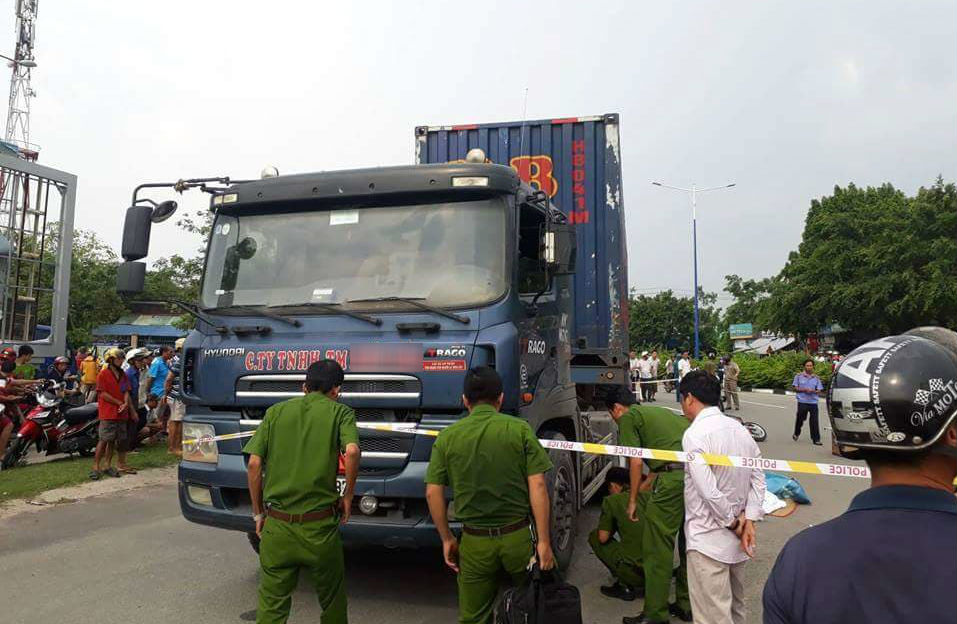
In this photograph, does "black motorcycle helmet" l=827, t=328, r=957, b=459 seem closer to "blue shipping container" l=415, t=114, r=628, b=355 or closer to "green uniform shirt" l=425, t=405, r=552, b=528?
"green uniform shirt" l=425, t=405, r=552, b=528

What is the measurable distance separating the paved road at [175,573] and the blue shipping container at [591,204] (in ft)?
6.43

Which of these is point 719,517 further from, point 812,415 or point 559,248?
point 812,415

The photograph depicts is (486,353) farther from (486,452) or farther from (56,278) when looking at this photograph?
(56,278)

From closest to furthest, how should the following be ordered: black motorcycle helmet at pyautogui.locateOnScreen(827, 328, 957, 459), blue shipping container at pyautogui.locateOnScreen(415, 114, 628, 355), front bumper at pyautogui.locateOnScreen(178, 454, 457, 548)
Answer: black motorcycle helmet at pyautogui.locateOnScreen(827, 328, 957, 459) < front bumper at pyautogui.locateOnScreen(178, 454, 457, 548) < blue shipping container at pyautogui.locateOnScreen(415, 114, 628, 355)

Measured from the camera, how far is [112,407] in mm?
8031

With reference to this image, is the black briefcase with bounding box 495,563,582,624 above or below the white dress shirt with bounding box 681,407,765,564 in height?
below

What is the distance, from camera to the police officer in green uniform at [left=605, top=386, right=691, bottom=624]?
398 centimetres

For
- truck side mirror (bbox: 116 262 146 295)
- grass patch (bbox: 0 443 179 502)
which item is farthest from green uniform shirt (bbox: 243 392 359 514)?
grass patch (bbox: 0 443 179 502)

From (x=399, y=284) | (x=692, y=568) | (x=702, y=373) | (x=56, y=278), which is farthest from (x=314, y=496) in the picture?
(x=56, y=278)

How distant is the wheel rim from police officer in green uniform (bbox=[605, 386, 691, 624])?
496 millimetres

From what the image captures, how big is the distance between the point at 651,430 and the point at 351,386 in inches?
74.1

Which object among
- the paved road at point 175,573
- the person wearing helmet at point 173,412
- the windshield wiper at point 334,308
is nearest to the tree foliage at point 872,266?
the paved road at point 175,573

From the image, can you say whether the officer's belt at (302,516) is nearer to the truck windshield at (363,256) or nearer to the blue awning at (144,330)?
the truck windshield at (363,256)

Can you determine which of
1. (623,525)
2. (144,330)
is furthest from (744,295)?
(623,525)
